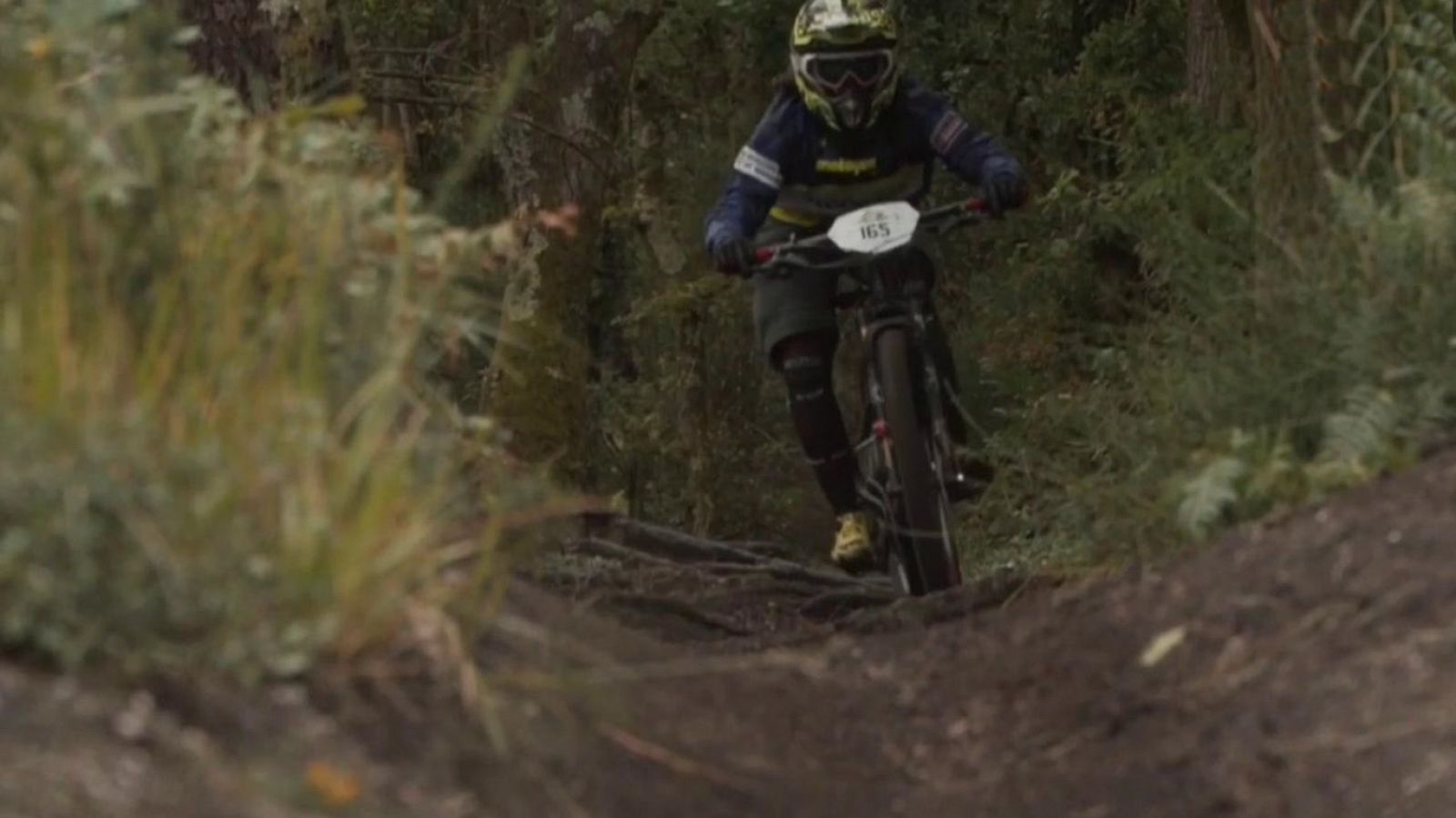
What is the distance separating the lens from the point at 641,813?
3.84m

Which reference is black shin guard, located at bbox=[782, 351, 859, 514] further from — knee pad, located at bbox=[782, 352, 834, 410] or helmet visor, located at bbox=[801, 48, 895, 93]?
helmet visor, located at bbox=[801, 48, 895, 93]

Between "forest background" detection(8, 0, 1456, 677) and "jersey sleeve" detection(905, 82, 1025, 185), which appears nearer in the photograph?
"forest background" detection(8, 0, 1456, 677)

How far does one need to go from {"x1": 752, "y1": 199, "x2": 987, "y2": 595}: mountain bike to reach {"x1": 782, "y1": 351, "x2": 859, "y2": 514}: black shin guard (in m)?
0.52

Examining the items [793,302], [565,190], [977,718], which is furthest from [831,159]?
[565,190]

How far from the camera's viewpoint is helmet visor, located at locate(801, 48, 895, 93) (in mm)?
7996

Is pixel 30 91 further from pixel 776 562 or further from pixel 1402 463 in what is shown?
pixel 776 562

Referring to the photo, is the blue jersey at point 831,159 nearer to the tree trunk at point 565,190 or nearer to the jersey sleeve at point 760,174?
the jersey sleeve at point 760,174

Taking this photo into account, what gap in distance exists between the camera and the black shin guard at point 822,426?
8359 millimetres

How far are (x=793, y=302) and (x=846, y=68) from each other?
0.80 meters

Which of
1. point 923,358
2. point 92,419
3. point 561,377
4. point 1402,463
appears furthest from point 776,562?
point 92,419

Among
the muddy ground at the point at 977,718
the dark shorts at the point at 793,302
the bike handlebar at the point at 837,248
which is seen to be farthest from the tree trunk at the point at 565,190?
the muddy ground at the point at 977,718

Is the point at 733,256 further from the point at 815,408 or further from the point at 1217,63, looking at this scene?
the point at 1217,63

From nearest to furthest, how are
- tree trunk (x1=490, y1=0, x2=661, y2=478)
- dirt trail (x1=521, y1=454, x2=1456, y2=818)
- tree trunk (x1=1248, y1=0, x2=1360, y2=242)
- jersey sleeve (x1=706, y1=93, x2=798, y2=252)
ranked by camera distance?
dirt trail (x1=521, y1=454, x2=1456, y2=818)
tree trunk (x1=1248, y1=0, x2=1360, y2=242)
jersey sleeve (x1=706, y1=93, x2=798, y2=252)
tree trunk (x1=490, y1=0, x2=661, y2=478)

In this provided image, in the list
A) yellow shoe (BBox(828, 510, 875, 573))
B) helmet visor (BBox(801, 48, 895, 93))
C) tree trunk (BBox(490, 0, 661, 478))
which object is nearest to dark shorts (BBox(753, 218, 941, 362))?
helmet visor (BBox(801, 48, 895, 93))
